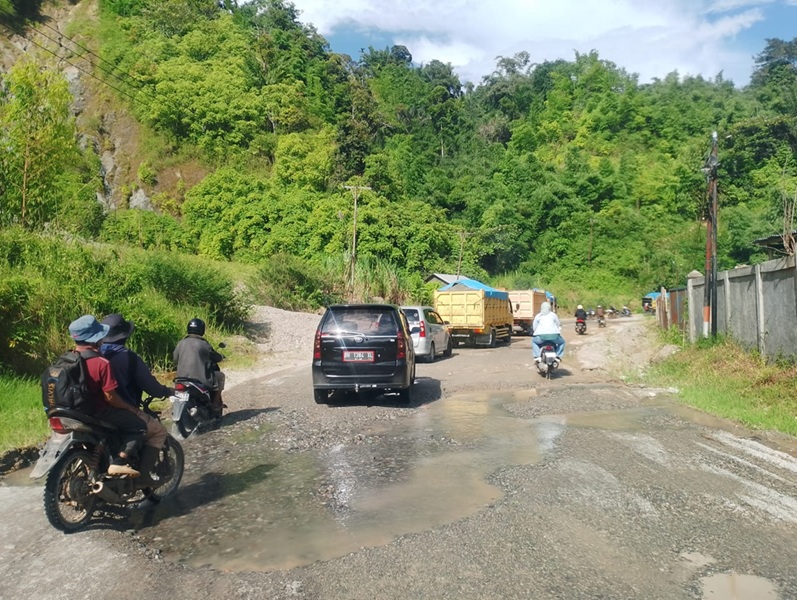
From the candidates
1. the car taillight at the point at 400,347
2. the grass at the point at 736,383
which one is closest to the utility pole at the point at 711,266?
the grass at the point at 736,383

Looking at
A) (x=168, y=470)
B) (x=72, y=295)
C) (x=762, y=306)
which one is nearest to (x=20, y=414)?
(x=168, y=470)

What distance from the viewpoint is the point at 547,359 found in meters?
14.9

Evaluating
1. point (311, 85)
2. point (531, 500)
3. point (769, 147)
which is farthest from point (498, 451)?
point (311, 85)

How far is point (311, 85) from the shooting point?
270 feet

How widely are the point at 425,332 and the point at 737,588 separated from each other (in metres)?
14.9

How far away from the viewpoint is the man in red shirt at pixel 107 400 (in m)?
5.16

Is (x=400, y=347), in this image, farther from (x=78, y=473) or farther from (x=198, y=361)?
(x=78, y=473)

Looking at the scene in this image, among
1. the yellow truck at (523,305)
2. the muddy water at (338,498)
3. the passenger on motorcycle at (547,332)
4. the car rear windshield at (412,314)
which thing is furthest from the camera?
the yellow truck at (523,305)

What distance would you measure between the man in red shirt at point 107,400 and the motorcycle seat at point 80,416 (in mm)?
32

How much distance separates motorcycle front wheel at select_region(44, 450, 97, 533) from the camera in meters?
4.94

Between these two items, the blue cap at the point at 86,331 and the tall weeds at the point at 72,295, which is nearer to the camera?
the blue cap at the point at 86,331

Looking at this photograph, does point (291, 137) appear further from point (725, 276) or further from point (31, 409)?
point (31, 409)

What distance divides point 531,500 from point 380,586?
6.96ft

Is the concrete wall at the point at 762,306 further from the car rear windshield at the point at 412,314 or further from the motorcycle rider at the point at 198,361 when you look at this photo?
the motorcycle rider at the point at 198,361
